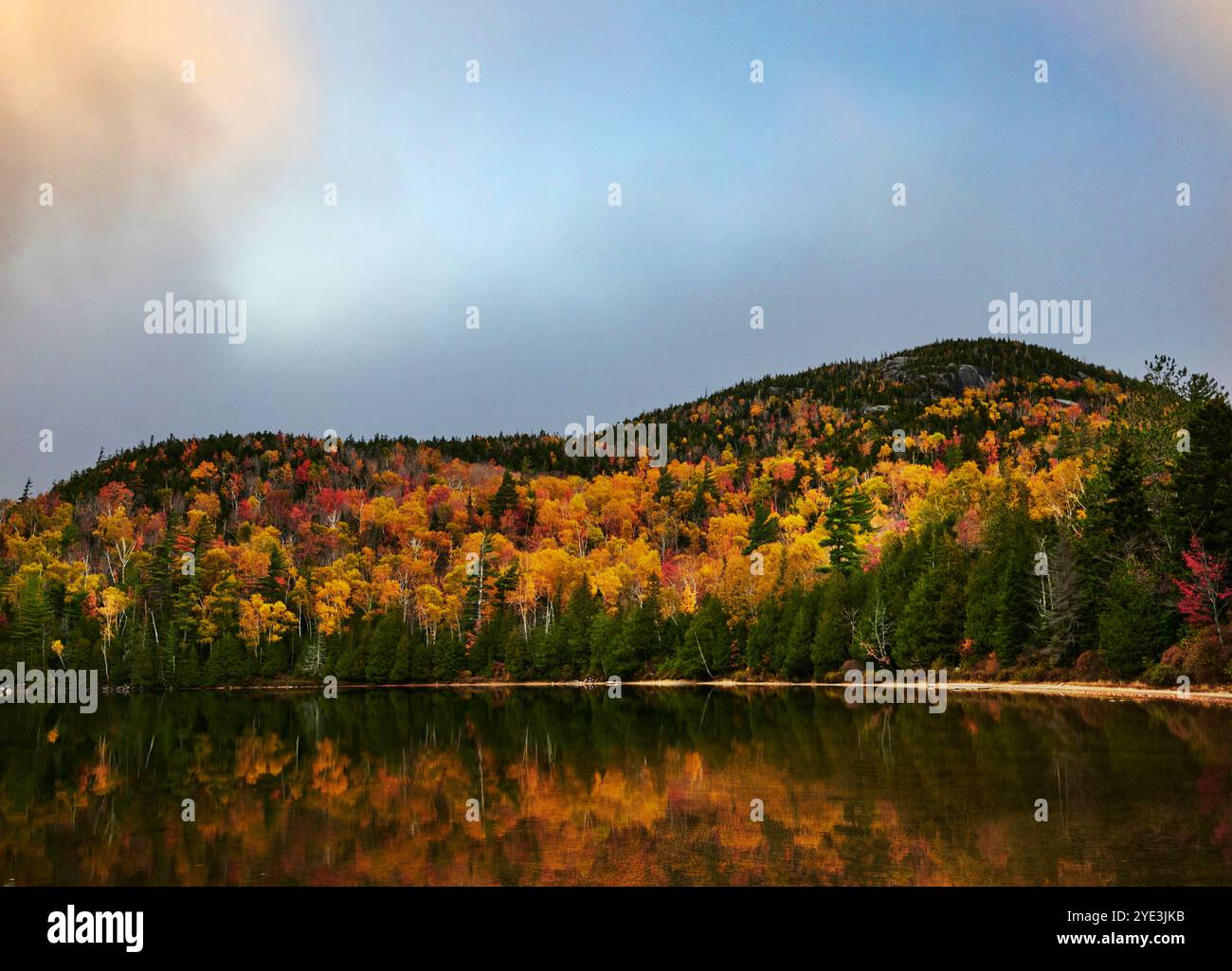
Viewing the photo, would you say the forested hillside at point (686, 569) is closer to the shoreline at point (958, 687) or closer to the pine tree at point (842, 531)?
→ the pine tree at point (842, 531)

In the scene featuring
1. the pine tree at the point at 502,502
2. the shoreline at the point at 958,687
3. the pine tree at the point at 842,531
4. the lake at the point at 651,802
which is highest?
the pine tree at the point at 502,502

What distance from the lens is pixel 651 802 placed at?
70.9ft

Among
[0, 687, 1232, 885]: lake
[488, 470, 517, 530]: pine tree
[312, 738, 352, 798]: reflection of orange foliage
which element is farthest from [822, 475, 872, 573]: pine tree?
[488, 470, 517, 530]: pine tree

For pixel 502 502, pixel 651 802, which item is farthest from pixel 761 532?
pixel 651 802

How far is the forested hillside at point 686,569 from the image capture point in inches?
2254

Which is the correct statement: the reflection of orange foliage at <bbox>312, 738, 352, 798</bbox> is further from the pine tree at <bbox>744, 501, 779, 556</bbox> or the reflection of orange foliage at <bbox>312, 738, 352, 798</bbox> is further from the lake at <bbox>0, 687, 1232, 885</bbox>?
the pine tree at <bbox>744, 501, 779, 556</bbox>

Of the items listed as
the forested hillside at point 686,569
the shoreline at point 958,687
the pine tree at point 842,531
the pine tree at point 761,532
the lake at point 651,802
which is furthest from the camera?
the pine tree at point 761,532

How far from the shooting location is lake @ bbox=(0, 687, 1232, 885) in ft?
50.6

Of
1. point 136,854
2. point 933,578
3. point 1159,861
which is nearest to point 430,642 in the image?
point 933,578

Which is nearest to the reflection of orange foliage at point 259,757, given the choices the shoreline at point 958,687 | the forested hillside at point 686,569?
the shoreline at point 958,687

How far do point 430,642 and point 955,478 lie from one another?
63.4 m

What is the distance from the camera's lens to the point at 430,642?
338 ft

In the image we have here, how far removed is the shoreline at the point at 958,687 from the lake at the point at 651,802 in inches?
141
